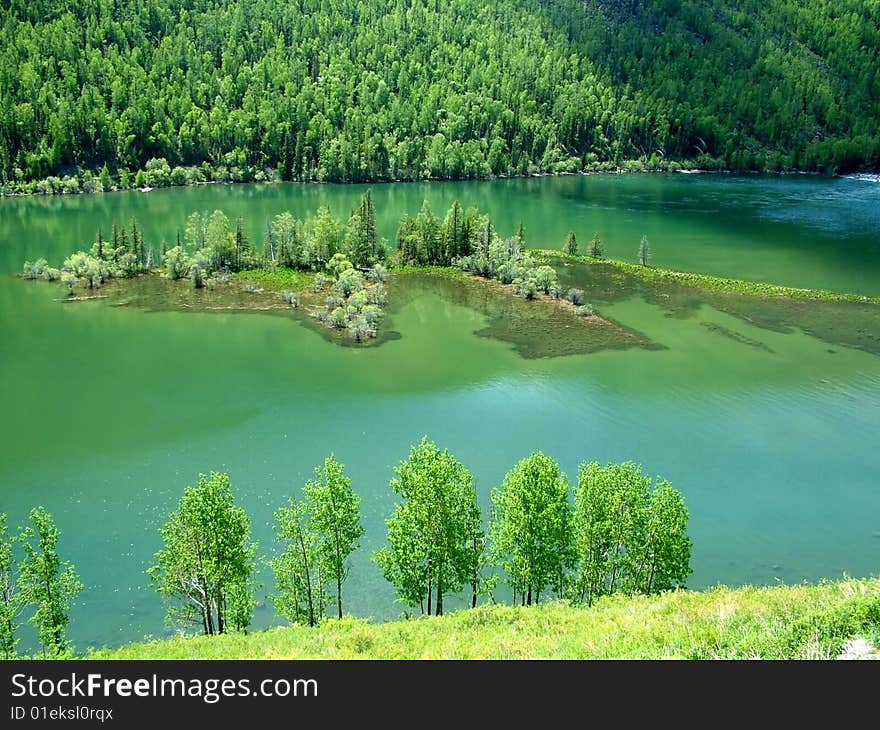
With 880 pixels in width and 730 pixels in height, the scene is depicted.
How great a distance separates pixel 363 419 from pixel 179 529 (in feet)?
Result: 86.4

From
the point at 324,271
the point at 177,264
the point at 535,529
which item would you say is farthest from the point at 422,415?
the point at 177,264

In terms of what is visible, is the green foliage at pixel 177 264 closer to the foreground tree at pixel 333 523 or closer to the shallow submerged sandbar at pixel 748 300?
the shallow submerged sandbar at pixel 748 300

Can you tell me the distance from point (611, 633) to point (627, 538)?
9444 millimetres

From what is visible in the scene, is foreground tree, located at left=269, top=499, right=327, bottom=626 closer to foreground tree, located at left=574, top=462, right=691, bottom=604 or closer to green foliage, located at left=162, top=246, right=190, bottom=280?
foreground tree, located at left=574, top=462, right=691, bottom=604

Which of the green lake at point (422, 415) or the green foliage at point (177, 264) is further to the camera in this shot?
the green foliage at point (177, 264)

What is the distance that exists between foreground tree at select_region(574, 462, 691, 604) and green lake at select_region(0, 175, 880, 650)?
A: 8.21 metres

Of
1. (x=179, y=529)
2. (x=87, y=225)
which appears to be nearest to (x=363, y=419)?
(x=179, y=529)

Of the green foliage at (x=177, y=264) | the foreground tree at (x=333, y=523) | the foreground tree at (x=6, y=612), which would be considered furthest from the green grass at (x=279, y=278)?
the foreground tree at (x=6, y=612)

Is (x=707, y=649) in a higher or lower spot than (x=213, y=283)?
higher

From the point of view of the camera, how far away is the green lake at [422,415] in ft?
136

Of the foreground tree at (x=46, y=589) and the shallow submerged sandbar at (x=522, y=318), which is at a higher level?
the foreground tree at (x=46, y=589)

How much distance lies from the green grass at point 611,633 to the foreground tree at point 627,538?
3718 mm

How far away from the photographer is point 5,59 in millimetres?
180375

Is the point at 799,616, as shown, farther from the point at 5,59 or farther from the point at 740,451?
the point at 5,59
